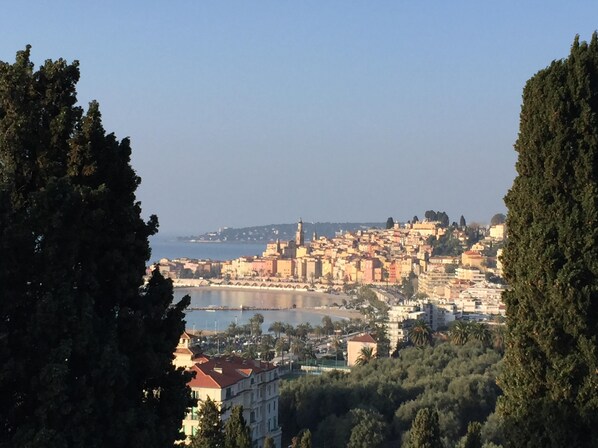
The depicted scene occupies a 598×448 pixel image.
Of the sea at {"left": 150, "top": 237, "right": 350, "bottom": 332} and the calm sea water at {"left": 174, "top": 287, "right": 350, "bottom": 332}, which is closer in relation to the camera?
the calm sea water at {"left": 174, "top": 287, "right": 350, "bottom": 332}

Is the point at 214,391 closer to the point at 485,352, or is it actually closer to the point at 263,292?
the point at 485,352

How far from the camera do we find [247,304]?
87125 mm

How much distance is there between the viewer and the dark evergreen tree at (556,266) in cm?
610

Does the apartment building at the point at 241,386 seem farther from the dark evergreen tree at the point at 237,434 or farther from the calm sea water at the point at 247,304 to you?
the calm sea water at the point at 247,304

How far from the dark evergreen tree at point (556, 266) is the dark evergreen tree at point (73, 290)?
7.99ft

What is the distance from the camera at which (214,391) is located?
18.7 m

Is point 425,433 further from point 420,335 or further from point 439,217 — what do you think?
point 439,217

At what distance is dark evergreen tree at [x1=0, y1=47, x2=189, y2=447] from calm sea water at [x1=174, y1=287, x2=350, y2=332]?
54400 millimetres

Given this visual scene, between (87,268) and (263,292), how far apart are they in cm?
9901

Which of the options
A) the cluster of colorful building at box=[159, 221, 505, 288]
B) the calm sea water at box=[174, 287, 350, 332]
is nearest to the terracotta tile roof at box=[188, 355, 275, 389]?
the calm sea water at box=[174, 287, 350, 332]

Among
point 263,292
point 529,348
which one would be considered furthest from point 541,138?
point 263,292

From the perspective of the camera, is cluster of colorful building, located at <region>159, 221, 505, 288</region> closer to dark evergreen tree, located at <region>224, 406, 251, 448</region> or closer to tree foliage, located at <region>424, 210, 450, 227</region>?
tree foliage, located at <region>424, 210, 450, 227</region>

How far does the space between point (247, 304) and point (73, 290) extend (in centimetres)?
8311

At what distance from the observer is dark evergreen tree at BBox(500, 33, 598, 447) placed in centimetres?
610
